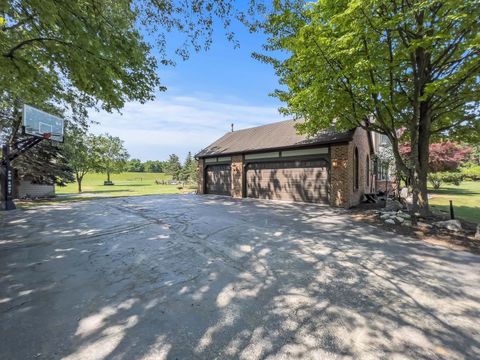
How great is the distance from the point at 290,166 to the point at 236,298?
1102 cm

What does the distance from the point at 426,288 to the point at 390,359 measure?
207 centimetres

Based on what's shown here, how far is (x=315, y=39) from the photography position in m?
7.04

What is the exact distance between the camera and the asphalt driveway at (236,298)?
238cm

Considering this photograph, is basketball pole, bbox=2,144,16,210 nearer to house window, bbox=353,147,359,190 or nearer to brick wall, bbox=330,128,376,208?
brick wall, bbox=330,128,376,208

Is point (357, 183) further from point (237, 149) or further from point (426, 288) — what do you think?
point (426, 288)

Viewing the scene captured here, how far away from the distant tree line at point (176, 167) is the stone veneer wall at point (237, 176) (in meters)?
17.5

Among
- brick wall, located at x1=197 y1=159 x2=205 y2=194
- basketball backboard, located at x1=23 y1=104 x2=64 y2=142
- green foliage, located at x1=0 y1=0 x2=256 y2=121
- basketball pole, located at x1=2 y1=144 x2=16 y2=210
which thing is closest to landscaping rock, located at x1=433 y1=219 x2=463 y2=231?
green foliage, located at x1=0 y1=0 x2=256 y2=121

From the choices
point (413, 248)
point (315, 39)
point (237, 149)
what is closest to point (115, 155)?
point (237, 149)

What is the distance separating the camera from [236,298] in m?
3.30

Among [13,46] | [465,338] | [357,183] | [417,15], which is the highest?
[417,15]

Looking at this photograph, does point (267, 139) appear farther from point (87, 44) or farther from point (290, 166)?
point (87, 44)

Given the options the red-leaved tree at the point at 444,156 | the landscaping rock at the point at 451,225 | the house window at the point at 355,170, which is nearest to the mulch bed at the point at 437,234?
the landscaping rock at the point at 451,225

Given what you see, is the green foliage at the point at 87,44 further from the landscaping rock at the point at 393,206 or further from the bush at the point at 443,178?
the bush at the point at 443,178

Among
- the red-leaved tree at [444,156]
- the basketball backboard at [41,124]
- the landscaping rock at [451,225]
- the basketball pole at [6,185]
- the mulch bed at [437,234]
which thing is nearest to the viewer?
the mulch bed at [437,234]
